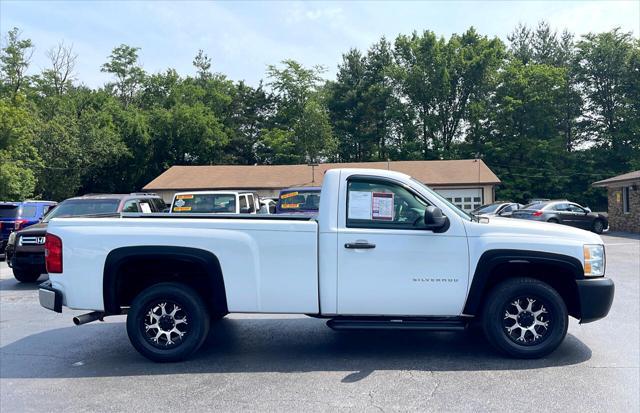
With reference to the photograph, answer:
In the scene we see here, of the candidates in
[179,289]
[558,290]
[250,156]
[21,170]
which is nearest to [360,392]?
[179,289]

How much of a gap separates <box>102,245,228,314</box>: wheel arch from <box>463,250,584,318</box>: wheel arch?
263 centimetres

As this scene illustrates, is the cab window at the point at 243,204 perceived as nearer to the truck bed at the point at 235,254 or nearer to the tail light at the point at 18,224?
the tail light at the point at 18,224

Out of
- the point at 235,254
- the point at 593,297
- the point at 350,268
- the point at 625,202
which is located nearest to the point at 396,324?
the point at 350,268

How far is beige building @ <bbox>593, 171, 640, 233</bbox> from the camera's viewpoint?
26969 millimetres

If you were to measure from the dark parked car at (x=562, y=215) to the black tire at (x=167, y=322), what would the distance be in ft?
67.9

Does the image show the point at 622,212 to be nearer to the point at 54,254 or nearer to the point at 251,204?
the point at 251,204

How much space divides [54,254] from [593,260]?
5.67 metres

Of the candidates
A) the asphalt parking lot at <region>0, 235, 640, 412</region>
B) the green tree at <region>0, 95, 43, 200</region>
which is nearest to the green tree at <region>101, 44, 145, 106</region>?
the green tree at <region>0, 95, 43, 200</region>

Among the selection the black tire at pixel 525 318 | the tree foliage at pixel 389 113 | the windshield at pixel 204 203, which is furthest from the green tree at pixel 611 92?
the black tire at pixel 525 318

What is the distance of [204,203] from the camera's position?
14.0 metres

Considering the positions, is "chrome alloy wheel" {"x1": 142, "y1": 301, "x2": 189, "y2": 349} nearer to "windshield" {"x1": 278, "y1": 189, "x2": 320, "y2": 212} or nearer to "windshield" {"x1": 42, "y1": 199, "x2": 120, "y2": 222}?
"windshield" {"x1": 42, "y1": 199, "x2": 120, "y2": 222}

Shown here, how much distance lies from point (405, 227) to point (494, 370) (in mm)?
1669

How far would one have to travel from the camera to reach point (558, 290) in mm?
6105

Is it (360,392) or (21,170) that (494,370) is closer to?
(360,392)
